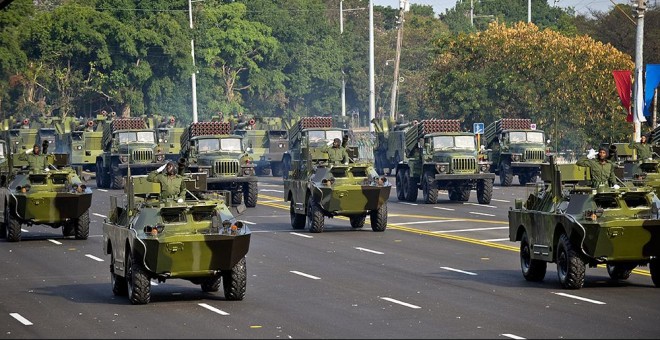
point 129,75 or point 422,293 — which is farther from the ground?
point 129,75

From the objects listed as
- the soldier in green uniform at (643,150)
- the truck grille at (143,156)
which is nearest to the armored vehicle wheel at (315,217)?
the soldier in green uniform at (643,150)

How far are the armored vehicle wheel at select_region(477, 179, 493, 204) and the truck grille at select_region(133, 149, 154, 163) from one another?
16211 mm

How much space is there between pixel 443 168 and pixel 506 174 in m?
11.5

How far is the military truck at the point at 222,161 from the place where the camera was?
47.6 metres

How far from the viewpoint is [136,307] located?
2262 cm

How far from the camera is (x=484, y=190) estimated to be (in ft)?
155

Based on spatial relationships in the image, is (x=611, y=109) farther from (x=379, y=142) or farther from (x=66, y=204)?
(x=66, y=204)

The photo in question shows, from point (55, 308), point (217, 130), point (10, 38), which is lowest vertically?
point (55, 308)

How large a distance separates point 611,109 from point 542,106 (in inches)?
201

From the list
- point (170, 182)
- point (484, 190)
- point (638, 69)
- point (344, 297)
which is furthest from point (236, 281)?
point (638, 69)

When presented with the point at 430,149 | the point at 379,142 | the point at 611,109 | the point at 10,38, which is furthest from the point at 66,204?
the point at 10,38

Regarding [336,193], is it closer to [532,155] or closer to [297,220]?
[297,220]

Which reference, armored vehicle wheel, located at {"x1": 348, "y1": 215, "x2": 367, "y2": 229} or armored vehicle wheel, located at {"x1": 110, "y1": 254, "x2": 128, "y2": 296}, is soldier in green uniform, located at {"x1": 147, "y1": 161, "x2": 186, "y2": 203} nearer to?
armored vehicle wheel, located at {"x1": 110, "y1": 254, "x2": 128, "y2": 296}

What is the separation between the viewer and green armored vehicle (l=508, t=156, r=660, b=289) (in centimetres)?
2331
